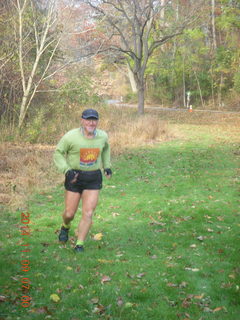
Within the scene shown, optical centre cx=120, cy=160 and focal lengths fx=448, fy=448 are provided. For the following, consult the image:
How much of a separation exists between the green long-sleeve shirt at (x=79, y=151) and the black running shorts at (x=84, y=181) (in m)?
0.07

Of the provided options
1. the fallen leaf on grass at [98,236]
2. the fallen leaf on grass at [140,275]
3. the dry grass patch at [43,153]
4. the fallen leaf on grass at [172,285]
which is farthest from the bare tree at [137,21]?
the fallen leaf on grass at [172,285]

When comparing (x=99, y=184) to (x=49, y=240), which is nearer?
(x=99, y=184)

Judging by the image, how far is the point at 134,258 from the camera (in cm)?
654

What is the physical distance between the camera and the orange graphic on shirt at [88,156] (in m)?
6.26

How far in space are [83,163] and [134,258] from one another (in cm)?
158

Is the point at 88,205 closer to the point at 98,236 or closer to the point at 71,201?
the point at 71,201

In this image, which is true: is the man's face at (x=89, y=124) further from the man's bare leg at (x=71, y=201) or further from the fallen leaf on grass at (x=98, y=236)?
the fallen leaf on grass at (x=98, y=236)

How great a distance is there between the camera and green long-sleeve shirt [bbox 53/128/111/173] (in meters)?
6.21

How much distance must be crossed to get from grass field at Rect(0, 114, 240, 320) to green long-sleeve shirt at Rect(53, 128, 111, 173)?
108 centimetres

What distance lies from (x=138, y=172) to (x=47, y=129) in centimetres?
624

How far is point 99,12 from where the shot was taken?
28.1 meters

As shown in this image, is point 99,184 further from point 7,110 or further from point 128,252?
point 7,110

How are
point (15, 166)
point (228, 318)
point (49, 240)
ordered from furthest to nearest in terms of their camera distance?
point (15, 166), point (49, 240), point (228, 318)

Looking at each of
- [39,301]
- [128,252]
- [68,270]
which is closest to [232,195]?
[128,252]
